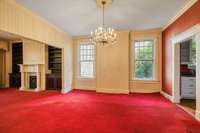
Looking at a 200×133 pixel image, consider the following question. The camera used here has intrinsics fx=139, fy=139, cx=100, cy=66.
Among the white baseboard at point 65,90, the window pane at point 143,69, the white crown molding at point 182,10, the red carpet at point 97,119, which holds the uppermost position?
the white crown molding at point 182,10

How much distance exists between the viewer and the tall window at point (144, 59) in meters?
6.28

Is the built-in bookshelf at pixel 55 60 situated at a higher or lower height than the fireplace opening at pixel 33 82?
higher

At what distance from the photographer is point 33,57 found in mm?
7562

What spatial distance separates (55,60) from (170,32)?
6.03 meters

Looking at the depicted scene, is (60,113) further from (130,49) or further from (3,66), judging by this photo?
(3,66)

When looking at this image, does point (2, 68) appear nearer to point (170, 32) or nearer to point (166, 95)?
point (166, 95)

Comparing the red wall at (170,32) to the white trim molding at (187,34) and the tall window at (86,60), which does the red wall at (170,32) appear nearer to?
the white trim molding at (187,34)

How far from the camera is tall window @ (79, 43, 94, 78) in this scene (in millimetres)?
Result: 7090

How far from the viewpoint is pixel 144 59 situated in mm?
6336

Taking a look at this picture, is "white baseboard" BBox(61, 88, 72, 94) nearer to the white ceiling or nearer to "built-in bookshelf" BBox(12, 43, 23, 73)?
the white ceiling

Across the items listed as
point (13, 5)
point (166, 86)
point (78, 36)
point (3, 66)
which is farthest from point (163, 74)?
point (3, 66)

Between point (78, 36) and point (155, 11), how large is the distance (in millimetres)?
3995

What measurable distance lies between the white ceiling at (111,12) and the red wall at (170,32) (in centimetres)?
30

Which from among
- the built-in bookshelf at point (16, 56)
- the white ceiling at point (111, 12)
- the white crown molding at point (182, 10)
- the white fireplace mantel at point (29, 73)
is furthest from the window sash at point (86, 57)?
the built-in bookshelf at point (16, 56)
